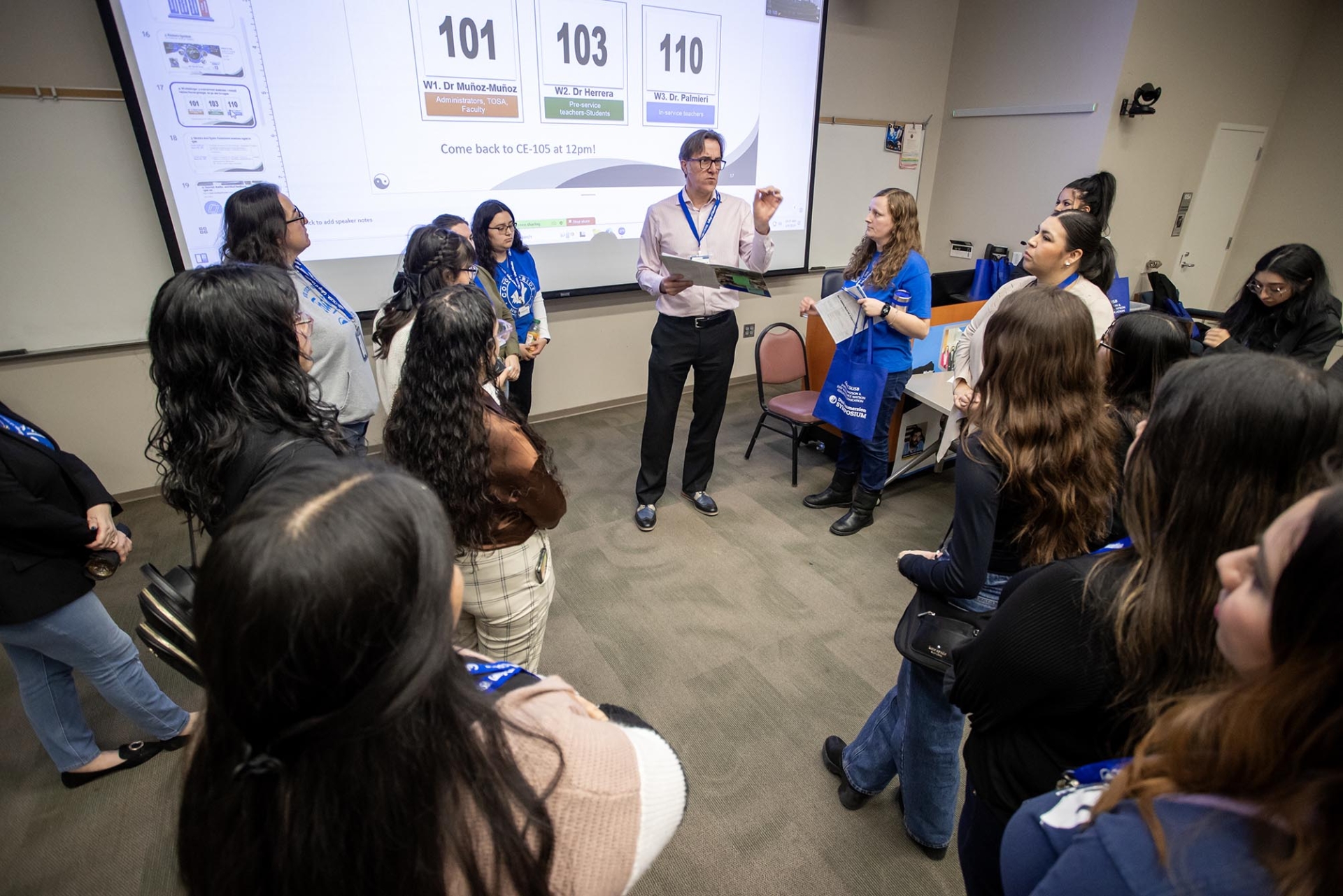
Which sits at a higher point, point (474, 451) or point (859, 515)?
point (474, 451)

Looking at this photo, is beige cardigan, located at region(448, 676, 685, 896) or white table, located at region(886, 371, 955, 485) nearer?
beige cardigan, located at region(448, 676, 685, 896)

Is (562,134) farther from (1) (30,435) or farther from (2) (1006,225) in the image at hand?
(2) (1006,225)

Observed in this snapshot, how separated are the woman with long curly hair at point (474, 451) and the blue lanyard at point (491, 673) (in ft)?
2.18

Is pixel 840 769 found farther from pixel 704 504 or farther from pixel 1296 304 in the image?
pixel 1296 304

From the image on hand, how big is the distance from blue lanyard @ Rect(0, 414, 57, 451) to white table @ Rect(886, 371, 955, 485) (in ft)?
9.71

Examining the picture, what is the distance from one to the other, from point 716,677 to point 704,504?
3.72 ft

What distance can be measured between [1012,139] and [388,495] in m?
5.73

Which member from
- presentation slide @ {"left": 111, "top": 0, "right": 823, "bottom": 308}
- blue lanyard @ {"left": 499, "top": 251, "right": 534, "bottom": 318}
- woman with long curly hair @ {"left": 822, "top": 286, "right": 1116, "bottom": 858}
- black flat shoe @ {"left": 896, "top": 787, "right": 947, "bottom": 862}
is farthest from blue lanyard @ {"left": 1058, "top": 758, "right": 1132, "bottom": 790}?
presentation slide @ {"left": 111, "top": 0, "right": 823, "bottom": 308}

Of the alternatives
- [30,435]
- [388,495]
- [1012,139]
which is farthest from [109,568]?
[1012,139]

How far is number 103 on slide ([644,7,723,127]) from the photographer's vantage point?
143 inches

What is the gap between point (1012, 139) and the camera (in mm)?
4828

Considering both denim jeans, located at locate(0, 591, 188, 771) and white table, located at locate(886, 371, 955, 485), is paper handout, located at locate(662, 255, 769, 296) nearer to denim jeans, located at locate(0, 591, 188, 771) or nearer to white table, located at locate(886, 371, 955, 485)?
white table, located at locate(886, 371, 955, 485)

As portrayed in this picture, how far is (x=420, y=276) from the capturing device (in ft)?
6.98

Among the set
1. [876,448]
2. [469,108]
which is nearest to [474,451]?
[876,448]
